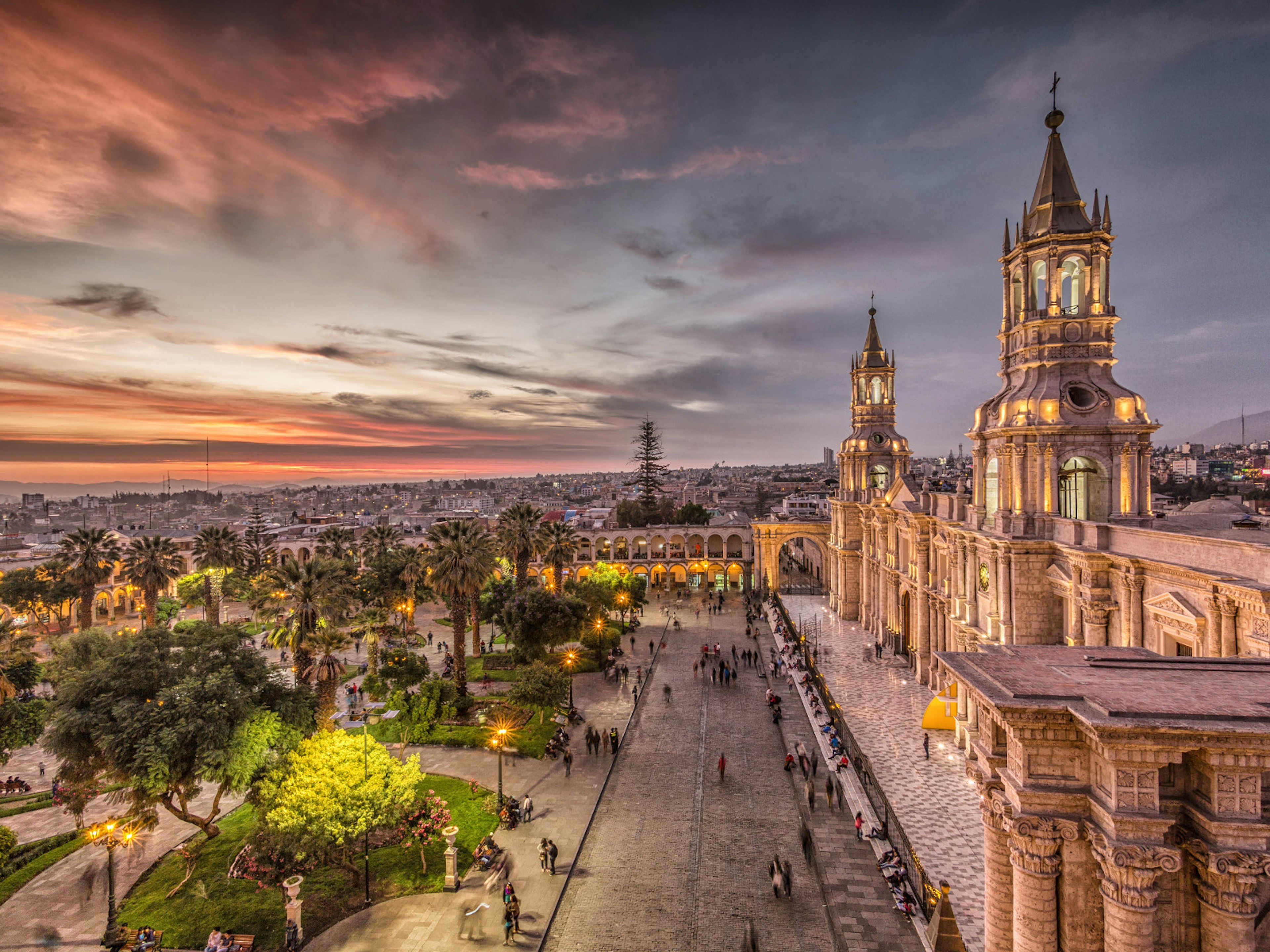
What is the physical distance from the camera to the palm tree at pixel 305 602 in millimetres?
18750

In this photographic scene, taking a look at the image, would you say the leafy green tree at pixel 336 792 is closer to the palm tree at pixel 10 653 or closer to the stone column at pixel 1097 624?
the palm tree at pixel 10 653

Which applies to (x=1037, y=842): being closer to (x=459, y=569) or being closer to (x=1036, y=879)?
(x=1036, y=879)

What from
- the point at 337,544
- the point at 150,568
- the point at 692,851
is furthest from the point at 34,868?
the point at 337,544

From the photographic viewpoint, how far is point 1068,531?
19.0 m

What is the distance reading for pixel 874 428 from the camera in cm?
4181

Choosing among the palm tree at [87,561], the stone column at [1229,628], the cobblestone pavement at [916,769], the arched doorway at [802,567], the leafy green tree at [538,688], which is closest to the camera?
the stone column at [1229,628]

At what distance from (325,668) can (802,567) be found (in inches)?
2542

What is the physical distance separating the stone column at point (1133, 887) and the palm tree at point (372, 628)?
83.4ft

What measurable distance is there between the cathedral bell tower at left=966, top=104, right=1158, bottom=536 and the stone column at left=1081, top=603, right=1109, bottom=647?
3072 mm

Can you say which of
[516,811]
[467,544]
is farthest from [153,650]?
[467,544]

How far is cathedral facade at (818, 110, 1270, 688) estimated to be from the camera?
15.0m

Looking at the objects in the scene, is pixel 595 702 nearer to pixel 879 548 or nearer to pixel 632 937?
pixel 632 937

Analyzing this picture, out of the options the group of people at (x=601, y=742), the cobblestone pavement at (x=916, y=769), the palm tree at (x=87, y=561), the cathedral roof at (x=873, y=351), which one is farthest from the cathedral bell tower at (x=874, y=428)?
the palm tree at (x=87, y=561)

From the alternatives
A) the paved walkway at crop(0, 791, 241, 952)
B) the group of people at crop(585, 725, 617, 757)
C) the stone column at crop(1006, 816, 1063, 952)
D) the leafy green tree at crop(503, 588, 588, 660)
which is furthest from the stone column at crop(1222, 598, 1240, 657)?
the paved walkway at crop(0, 791, 241, 952)
